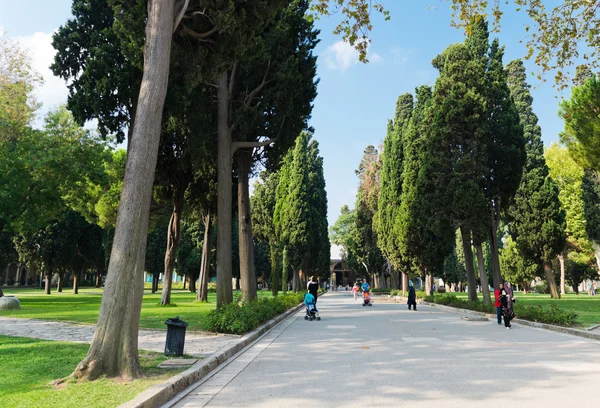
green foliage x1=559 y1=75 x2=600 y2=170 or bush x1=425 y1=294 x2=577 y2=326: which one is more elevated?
green foliage x1=559 y1=75 x2=600 y2=170

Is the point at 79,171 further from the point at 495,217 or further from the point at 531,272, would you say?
the point at 531,272

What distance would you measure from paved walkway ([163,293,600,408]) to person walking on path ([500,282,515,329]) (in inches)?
106

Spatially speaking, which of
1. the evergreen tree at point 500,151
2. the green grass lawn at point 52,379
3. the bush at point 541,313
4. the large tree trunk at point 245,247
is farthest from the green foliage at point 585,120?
the green grass lawn at point 52,379

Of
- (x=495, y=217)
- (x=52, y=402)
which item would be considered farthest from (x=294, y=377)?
(x=495, y=217)

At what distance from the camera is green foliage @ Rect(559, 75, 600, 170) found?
18656 mm

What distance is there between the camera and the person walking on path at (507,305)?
1486 cm

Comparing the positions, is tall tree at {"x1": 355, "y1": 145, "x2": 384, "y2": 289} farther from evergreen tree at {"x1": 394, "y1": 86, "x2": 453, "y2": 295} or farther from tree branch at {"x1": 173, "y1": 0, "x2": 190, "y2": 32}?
tree branch at {"x1": 173, "y1": 0, "x2": 190, "y2": 32}

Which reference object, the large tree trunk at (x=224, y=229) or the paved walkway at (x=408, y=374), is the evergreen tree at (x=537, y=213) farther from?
the large tree trunk at (x=224, y=229)

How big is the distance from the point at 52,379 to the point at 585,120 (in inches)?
822

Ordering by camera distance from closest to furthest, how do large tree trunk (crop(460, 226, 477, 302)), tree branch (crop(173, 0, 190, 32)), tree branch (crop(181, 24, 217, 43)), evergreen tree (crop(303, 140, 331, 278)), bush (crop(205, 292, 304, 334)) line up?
tree branch (crop(173, 0, 190, 32)) < tree branch (crop(181, 24, 217, 43)) < bush (crop(205, 292, 304, 334)) < large tree trunk (crop(460, 226, 477, 302)) < evergreen tree (crop(303, 140, 331, 278))

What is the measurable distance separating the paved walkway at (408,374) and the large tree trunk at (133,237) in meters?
1.34

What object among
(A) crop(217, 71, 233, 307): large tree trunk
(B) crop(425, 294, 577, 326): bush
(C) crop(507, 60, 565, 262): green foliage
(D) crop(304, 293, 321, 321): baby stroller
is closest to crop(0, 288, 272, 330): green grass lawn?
(A) crop(217, 71, 233, 307): large tree trunk

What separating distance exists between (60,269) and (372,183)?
33676 millimetres

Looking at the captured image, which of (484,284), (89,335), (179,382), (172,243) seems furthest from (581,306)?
(179,382)
